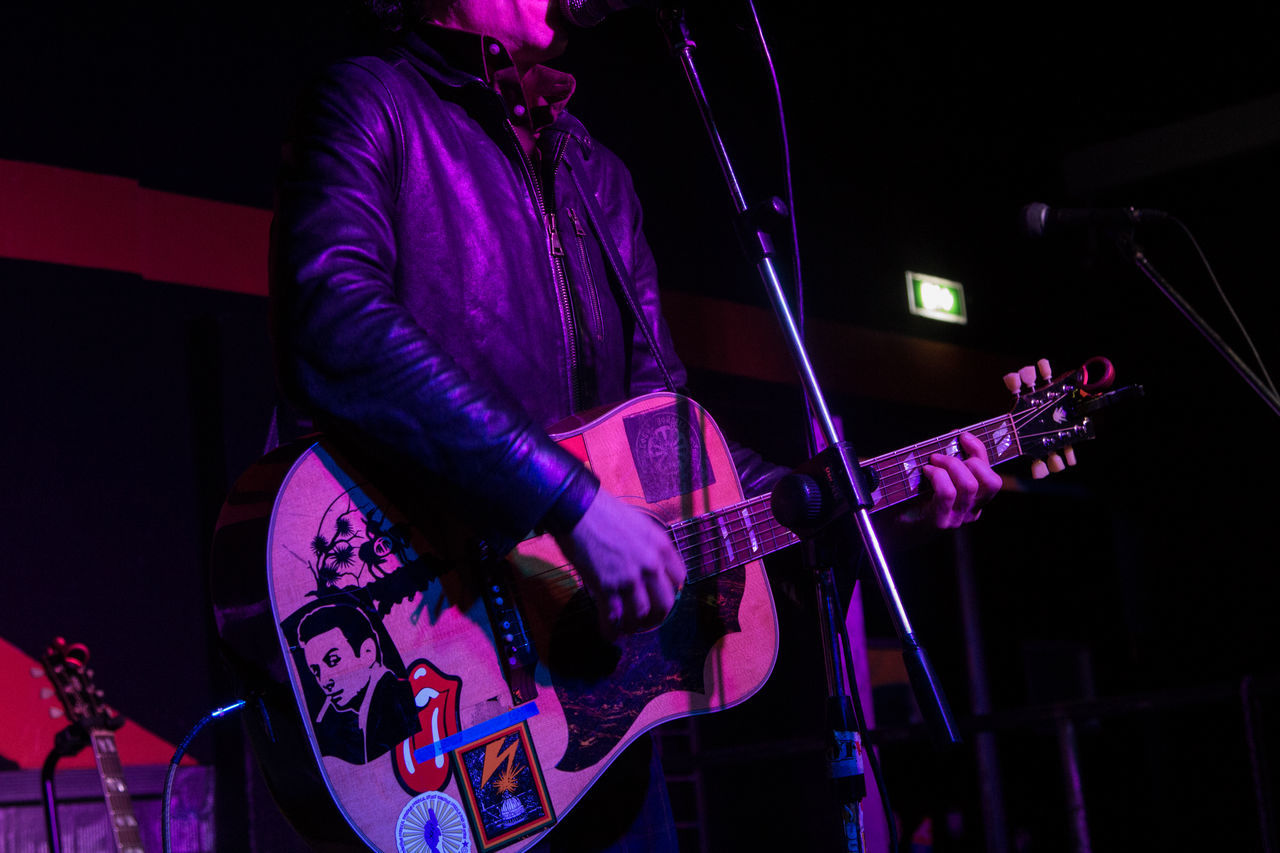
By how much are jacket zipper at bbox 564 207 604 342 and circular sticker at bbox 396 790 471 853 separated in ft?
2.49

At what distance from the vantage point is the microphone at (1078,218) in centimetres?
288

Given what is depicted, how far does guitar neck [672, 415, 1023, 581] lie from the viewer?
1735mm

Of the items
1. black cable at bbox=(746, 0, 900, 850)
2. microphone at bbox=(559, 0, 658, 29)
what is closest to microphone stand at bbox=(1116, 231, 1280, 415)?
→ black cable at bbox=(746, 0, 900, 850)

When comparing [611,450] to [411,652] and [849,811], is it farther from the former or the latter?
[849,811]

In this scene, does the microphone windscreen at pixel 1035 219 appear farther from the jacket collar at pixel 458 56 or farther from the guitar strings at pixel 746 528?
the jacket collar at pixel 458 56

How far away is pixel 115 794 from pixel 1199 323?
310cm

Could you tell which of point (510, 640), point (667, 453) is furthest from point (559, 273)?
point (510, 640)

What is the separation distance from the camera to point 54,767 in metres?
3.02

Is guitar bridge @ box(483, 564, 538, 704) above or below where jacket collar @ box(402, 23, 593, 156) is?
below

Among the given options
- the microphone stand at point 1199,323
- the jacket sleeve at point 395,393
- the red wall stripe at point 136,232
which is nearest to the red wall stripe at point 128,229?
the red wall stripe at point 136,232

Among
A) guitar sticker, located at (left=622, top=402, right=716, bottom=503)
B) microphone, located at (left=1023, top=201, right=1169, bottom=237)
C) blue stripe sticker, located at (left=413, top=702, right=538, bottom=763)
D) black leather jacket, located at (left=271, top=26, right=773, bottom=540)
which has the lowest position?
blue stripe sticker, located at (left=413, top=702, right=538, bottom=763)

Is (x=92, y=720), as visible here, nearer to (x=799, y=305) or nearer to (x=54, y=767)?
(x=54, y=767)

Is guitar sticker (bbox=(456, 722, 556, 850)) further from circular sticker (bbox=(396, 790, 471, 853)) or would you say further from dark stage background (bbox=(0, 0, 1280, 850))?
dark stage background (bbox=(0, 0, 1280, 850))

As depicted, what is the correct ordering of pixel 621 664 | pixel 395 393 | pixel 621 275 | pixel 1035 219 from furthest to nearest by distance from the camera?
1. pixel 1035 219
2. pixel 621 275
3. pixel 621 664
4. pixel 395 393
